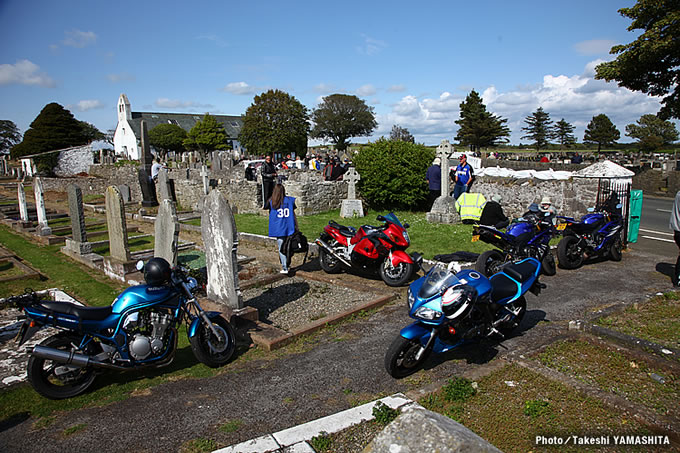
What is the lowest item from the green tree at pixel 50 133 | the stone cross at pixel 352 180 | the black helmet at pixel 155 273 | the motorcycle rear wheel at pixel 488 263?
the motorcycle rear wheel at pixel 488 263

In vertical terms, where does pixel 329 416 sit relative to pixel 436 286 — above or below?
below

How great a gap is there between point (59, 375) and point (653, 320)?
6869mm

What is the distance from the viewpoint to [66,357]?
403 cm

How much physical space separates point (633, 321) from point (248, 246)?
27.5ft

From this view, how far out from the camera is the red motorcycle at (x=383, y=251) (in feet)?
24.4

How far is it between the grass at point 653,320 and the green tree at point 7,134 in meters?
86.5

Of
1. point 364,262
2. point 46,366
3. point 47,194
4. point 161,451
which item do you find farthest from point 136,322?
point 47,194

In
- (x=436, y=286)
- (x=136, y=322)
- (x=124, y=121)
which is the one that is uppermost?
(x=124, y=121)

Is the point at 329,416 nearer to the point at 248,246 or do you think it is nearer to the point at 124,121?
the point at 248,246

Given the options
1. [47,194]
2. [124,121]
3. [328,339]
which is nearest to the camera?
[328,339]

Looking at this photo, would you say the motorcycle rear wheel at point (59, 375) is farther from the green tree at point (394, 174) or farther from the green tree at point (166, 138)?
the green tree at point (166, 138)

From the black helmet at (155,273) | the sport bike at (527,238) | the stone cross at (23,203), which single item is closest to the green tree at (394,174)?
the sport bike at (527,238)

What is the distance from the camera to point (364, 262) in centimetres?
779

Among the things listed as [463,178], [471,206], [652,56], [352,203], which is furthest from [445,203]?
[652,56]
